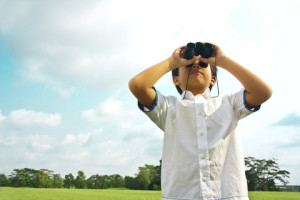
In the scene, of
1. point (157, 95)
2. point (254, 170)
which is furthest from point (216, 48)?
point (254, 170)

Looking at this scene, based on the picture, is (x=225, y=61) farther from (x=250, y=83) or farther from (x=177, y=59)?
(x=177, y=59)

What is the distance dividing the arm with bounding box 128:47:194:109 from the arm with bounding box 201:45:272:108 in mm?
279

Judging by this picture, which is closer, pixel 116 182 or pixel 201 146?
pixel 201 146

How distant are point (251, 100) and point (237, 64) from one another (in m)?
0.37

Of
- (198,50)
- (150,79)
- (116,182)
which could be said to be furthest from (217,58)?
(116,182)

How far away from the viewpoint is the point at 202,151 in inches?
88.7

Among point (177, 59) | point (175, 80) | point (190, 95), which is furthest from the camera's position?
point (175, 80)

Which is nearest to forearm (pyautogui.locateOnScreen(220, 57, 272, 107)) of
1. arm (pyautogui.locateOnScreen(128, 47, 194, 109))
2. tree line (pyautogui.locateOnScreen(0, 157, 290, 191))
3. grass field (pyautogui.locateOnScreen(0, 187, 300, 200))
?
arm (pyautogui.locateOnScreen(128, 47, 194, 109))

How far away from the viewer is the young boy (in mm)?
2207

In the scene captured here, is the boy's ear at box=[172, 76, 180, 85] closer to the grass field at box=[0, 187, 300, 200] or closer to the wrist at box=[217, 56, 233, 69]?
the wrist at box=[217, 56, 233, 69]

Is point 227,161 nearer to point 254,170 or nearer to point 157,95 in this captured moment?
point 157,95

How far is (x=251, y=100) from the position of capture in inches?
96.8

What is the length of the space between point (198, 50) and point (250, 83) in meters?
0.58

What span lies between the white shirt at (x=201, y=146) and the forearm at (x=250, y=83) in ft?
0.32
